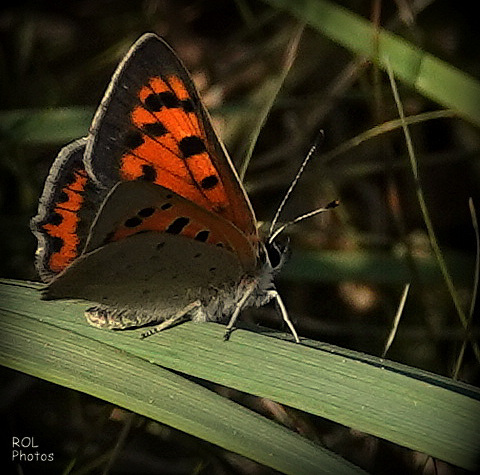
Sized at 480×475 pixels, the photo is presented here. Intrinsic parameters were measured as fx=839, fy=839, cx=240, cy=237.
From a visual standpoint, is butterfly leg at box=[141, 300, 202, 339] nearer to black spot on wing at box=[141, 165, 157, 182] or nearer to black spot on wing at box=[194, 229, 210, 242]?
black spot on wing at box=[194, 229, 210, 242]

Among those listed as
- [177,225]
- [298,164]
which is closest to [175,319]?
[177,225]

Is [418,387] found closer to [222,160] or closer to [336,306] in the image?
[222,160]

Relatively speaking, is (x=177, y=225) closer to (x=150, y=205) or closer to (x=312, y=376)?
(x=150, y=205)

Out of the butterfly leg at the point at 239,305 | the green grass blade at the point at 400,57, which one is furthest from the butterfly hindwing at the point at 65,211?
the green grass blade at the point at 400,57

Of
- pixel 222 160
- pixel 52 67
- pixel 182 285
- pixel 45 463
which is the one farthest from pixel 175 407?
pixel 52 67

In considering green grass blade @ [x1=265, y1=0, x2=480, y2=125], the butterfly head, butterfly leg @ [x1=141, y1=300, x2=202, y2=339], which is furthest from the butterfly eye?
green grass blade @ [x1=265, y1=0, x2=480, y2=125]
